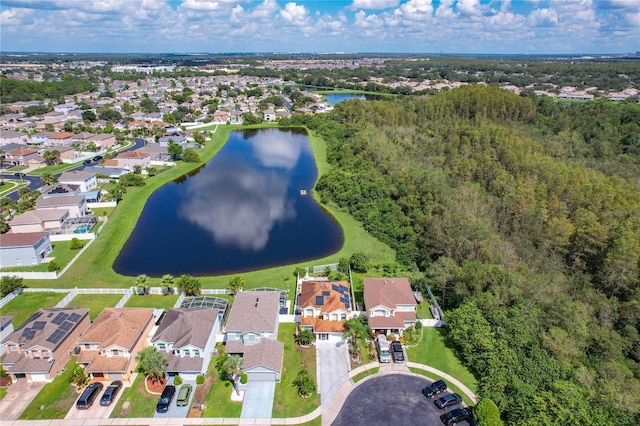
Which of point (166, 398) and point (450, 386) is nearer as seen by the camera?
point (166, 398)

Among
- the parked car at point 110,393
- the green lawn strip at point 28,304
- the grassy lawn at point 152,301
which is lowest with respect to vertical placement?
the grassy lawn at point 152,301

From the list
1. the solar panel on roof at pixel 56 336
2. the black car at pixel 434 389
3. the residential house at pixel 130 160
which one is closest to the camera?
the black car at pixel 434 389

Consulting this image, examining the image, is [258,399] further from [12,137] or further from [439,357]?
[12,137]

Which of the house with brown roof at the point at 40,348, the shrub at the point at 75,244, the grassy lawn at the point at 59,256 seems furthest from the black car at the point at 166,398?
the shrub at the point at 75,244

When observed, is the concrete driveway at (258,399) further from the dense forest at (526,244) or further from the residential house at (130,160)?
the residential house at (130,160)

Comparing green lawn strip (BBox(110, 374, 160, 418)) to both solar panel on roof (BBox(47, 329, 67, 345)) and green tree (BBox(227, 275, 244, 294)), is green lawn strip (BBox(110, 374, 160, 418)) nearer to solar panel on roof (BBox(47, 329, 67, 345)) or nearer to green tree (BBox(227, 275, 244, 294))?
solar panel on roof (BBox(47, 329, 67, 345))

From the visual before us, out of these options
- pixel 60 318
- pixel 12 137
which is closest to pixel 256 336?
pixel 60 318
